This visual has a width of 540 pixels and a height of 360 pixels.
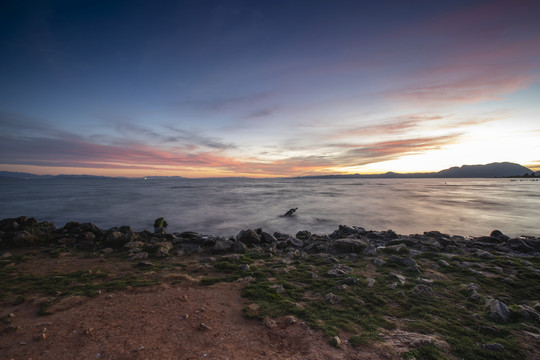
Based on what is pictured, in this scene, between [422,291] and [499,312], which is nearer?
[499,312]

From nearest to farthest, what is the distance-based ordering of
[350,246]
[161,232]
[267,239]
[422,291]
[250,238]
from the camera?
[422,291]
[350,246]
[250,238]
[267,239]
[161,232]

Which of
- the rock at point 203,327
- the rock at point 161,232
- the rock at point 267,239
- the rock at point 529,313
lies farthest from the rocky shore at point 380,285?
the rock at point 161,232

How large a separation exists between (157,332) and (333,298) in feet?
14.4

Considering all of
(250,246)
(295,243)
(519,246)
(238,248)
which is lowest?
(250,246)

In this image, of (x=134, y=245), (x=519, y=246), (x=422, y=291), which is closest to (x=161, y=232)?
(x=134, y=245)

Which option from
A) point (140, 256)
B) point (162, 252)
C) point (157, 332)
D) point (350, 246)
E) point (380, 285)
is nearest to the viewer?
point (157, 332)

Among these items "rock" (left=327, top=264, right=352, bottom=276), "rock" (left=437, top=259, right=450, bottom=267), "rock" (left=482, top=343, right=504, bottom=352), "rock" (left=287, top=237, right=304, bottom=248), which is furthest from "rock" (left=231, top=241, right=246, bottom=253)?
"rock" (left=482, top=343, right=504, bottom=352)

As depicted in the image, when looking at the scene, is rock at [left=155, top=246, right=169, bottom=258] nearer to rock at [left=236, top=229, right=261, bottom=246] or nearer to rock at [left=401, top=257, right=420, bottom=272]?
rock at [left=236, top=229, right=261, bottom=246]

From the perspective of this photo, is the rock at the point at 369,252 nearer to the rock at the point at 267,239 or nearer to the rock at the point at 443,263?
the rock at the point at 443,263

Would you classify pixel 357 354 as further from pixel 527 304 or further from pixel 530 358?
pixel 527 304

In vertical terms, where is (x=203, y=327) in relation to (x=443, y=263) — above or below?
above

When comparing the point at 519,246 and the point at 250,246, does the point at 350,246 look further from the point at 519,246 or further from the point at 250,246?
the point at 519,246

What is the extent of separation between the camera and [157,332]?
15.5ft

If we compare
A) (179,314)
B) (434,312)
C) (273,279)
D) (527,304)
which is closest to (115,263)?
(179,314)
